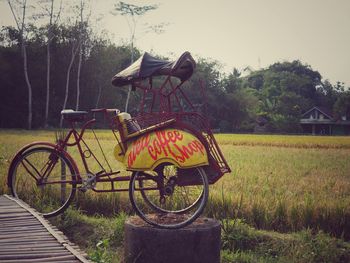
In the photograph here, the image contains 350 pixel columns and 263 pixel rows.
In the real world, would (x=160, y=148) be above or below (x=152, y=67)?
below

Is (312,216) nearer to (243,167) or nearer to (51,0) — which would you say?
(243,167)

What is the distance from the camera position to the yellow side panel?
13.6ft

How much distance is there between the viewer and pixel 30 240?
3844 mm

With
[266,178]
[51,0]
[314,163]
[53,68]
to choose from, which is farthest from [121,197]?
[53,68]

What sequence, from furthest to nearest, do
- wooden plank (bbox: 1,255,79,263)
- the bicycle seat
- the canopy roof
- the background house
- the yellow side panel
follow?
the background house → the bicycle seat → the canopy roof → the yellow side panel → wooden plank (bbox: 1,255,79,263)

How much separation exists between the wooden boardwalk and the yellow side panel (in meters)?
1.12

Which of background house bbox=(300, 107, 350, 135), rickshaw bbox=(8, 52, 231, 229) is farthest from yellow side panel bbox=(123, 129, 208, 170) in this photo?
background house bbox=(300, 107, 350, 135)

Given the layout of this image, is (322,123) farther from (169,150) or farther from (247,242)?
(169,150)

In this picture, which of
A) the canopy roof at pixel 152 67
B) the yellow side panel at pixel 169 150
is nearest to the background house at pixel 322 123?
the canopy roof at pixel 152 67

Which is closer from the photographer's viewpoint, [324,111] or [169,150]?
[169,150]

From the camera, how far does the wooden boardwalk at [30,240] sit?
11.2 ft

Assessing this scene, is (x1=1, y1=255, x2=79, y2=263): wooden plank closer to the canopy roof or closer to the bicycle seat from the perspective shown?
the canopy roof

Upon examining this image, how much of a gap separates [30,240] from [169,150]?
1658 millimetres

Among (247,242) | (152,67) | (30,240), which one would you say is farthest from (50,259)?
(247,242)
